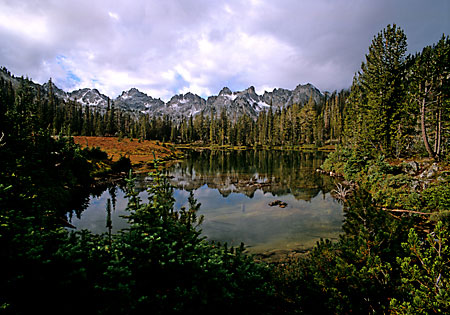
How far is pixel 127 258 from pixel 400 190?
22961 mm

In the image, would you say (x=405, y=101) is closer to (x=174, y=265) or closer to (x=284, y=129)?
(x=174, y=265)

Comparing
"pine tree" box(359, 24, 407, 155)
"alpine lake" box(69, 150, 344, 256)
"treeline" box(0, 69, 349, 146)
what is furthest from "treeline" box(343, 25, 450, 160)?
"treeline" box(0, 69, 349, 146)

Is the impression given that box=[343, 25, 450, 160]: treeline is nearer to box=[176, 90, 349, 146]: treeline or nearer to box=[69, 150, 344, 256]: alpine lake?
box=[69, 150, 344, 256]: alpine lake

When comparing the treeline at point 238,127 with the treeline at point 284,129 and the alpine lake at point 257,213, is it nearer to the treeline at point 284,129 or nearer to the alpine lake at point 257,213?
the treeline at point 284,129

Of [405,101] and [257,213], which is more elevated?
[405,101]

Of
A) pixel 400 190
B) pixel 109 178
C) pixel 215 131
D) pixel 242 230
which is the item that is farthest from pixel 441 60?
pixel 215 131

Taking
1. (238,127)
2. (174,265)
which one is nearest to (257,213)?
(174,265)

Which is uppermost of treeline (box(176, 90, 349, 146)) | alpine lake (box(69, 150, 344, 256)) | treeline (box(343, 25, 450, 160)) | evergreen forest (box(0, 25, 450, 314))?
treeline (box(176, 90, 349, 146))

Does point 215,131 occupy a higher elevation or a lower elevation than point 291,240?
higher

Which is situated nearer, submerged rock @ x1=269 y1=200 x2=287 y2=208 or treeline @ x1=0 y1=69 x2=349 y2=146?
submerged rock @ x1=269 y1=200 x2=287 y2=208

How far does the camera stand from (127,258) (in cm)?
462

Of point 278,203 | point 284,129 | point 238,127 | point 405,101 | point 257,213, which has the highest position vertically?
point 238,127

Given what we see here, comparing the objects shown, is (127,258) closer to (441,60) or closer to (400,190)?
(400,190)

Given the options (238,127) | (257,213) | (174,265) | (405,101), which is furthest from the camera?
(238,127)
